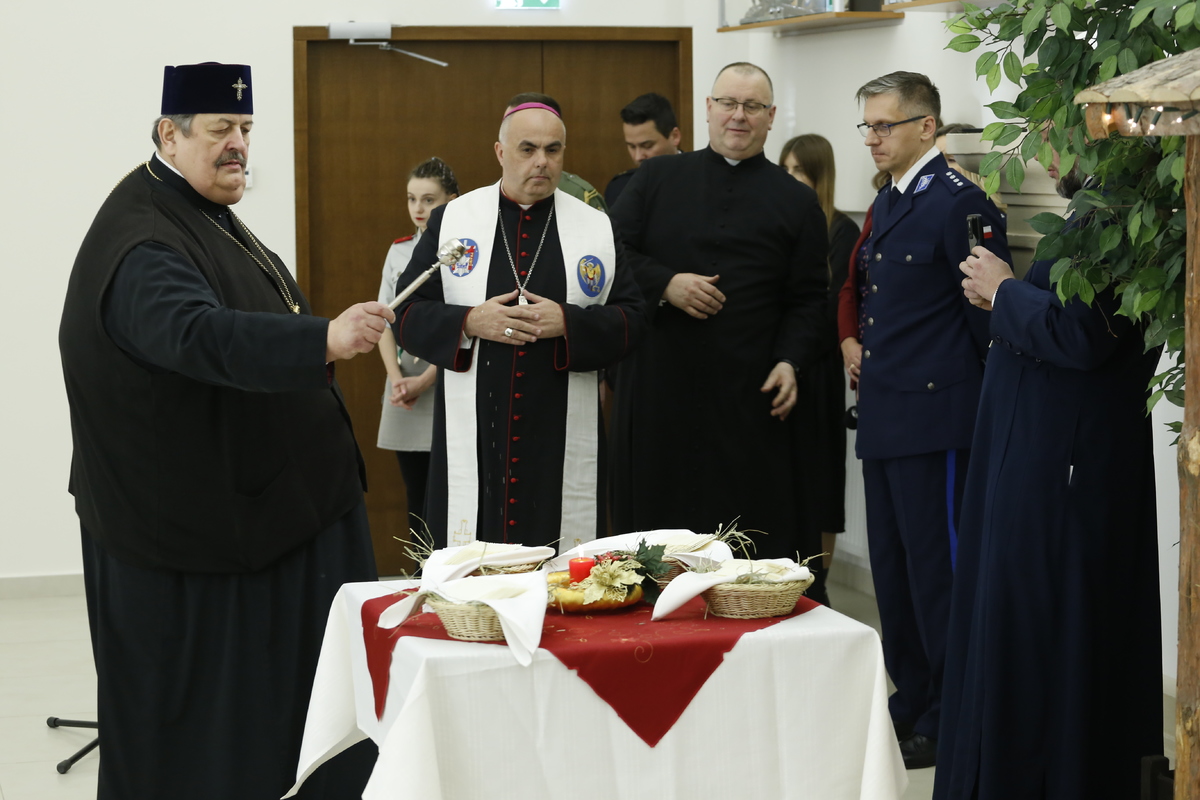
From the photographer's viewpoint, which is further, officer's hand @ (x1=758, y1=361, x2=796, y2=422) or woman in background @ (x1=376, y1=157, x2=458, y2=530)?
woman in background @ (x1=376, y1=157, x2=458, y2=530)

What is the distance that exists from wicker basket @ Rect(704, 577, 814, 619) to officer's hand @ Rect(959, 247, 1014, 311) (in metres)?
1.06

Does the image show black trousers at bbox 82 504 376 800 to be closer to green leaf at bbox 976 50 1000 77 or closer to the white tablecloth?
the white tablecloth

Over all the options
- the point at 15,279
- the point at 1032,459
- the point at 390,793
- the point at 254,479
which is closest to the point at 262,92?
the point at 15,279

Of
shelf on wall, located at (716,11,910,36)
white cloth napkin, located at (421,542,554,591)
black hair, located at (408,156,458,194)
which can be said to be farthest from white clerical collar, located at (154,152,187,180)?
shelf on wall, located at (716,11,910,36)

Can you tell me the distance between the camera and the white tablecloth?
1.83 metres

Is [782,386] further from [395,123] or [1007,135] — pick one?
[395,123]

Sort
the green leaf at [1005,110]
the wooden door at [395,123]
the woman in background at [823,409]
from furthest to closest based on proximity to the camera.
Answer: the wooden door at [395,123]
the woman in background at [823,409]
the green leaf at [1005,110]

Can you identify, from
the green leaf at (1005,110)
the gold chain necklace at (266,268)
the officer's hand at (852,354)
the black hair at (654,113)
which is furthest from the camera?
the black hair at (654,113)

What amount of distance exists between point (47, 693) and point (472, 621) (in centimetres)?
289

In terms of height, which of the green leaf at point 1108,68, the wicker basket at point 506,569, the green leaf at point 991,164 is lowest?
the wicker basket at point 506,569

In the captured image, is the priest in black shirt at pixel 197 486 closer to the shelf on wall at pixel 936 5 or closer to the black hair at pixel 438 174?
the black hair at pixel 438 174

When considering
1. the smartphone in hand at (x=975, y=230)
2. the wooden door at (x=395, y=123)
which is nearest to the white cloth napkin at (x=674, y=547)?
the smartphone in hand at (x=975, y=230)

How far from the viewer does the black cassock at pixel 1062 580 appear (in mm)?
2568

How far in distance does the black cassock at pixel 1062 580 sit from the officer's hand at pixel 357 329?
123 cm
